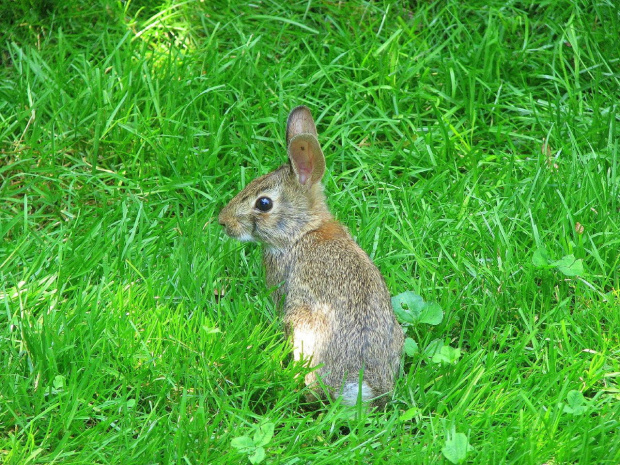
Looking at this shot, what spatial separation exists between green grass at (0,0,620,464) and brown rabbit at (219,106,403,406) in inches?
5.8

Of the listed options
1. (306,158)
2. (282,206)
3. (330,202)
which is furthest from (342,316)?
(330,202)

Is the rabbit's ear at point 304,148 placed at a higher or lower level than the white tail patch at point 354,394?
higher

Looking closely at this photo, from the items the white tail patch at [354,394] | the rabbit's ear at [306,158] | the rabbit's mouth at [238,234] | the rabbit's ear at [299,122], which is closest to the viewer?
the white tail patch at [354,394]

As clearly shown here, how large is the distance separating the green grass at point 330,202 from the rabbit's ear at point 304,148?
584mm

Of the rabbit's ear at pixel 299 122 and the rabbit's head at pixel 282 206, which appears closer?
the rabbit's head at pixel 282 206

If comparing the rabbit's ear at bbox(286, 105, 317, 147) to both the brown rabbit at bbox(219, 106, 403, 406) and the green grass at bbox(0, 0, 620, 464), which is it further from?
the green grass at bbox(0, 0, 620, 464)

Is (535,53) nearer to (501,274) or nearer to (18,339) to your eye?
(501,274)

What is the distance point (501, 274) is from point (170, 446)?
2.08m

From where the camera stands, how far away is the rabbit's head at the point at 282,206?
4.93m

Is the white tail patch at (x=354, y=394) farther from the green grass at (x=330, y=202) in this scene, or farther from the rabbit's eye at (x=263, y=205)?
the rabbit's eye at (x=263, y=205)

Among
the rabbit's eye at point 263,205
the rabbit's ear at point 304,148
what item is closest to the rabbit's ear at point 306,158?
the rabbit's ear at point 304,148

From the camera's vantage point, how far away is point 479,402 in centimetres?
434

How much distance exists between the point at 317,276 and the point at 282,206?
19.8 inches

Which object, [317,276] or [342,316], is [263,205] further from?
[342,316]
